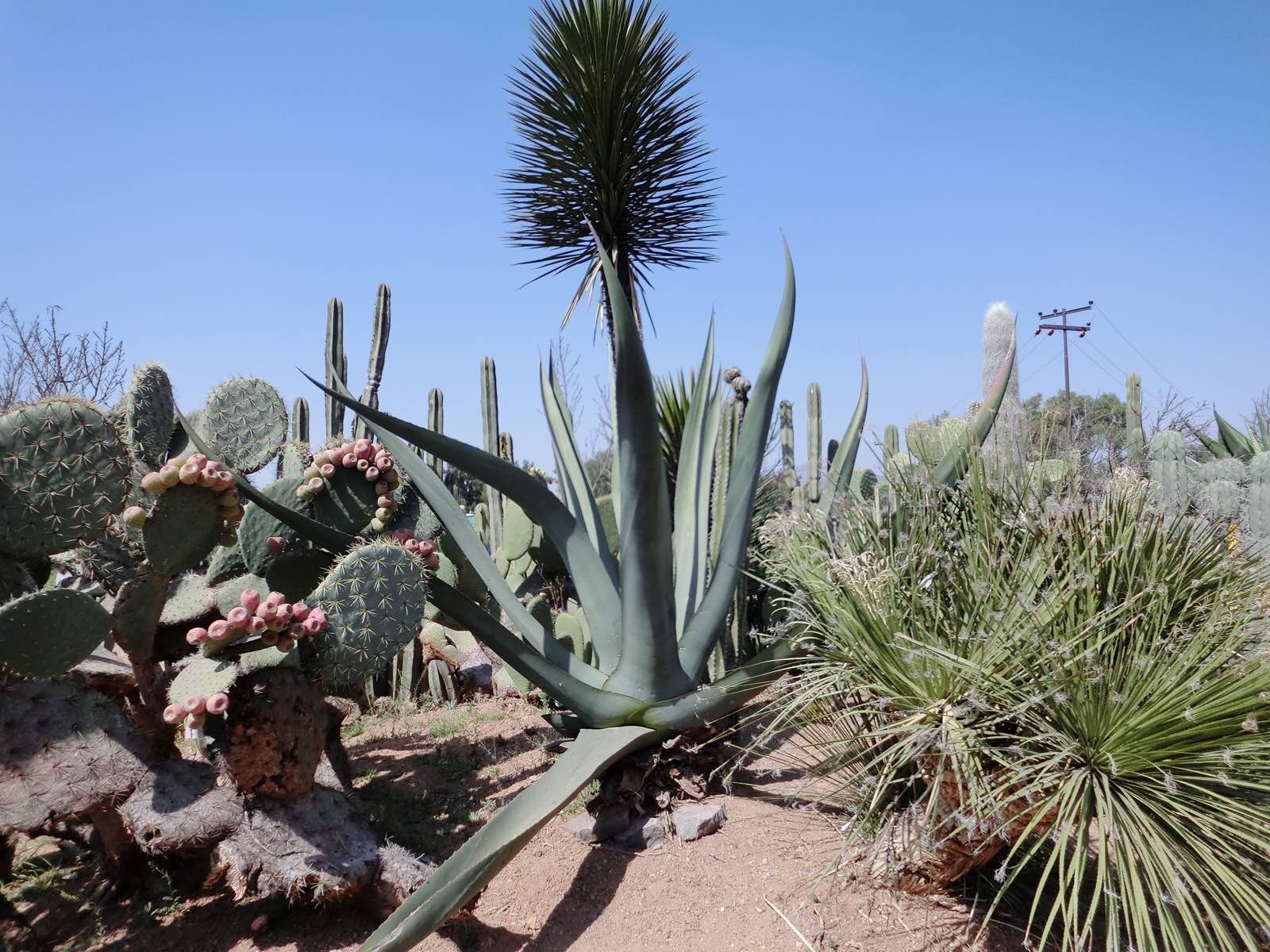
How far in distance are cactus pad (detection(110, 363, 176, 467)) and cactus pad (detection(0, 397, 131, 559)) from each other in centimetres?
26

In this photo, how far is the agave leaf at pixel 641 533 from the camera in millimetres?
2230

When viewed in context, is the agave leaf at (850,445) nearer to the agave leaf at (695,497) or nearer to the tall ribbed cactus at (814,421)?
the agave leaf at (695,497)

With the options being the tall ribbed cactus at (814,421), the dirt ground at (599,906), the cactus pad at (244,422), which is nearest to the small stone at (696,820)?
the dirt ground at (599,906)

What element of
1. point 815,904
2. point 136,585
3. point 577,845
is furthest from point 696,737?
point 136,585

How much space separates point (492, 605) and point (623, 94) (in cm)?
348

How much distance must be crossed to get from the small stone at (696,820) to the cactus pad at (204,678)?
1.46 m

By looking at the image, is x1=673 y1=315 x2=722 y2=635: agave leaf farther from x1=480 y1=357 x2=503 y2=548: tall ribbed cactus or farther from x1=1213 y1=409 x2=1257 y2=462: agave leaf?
x1=1213 y1=409 x2=1257 y2=462: agave leaf

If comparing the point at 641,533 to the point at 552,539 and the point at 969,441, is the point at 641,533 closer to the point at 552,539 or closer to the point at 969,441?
the point at 552,539

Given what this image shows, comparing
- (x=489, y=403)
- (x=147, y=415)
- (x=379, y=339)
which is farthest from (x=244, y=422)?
(x=489, y=403)

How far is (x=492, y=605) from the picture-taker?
544cm

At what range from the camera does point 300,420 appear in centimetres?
898

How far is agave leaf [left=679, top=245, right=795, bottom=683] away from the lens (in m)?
2.77

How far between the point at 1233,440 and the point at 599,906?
8.78 metres

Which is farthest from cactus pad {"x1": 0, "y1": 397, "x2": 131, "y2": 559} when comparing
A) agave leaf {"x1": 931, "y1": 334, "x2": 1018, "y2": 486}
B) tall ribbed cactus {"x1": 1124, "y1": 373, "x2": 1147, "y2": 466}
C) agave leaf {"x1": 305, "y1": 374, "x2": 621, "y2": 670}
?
tall ribbed cactus {"x1": 1124, "y1": 373, "x2": 1147, "y2": 466}
